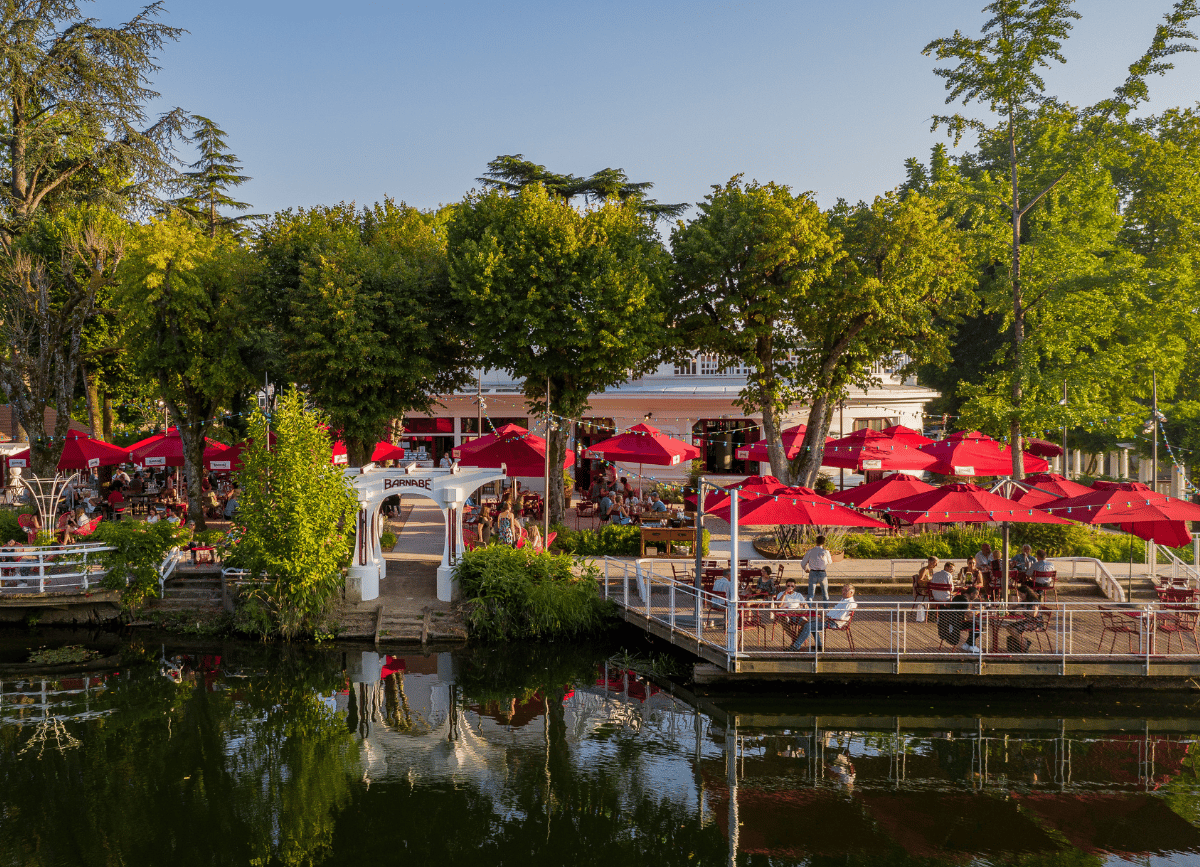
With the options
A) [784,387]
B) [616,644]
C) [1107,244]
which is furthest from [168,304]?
[1107,244]

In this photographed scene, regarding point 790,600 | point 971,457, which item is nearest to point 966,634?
point 790,600

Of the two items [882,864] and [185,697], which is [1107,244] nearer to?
[882,864]

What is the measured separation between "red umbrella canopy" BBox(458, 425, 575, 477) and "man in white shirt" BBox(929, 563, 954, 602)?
9.88 meters

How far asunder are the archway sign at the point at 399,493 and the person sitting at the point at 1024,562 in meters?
11.1

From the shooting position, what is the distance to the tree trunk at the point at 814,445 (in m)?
23.0

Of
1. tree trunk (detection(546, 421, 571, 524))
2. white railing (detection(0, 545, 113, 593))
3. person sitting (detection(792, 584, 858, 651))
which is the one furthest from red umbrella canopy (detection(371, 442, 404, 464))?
person sitting (detection(792, 584, 858, 651))

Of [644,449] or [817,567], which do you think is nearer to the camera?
[817,567]

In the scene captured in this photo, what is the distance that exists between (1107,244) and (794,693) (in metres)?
16.1

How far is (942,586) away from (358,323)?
14999 millimetres

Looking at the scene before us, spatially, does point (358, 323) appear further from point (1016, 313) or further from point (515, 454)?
point (1016, 313)

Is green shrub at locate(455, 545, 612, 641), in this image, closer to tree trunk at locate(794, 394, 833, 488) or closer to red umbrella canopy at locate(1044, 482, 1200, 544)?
tree trunk at locate(794, 394, 833, 488)

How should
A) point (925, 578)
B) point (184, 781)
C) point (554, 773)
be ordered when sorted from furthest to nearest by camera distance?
point (925, 578) < point (554, 773) < point (184, 781)

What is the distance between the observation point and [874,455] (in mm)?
22594

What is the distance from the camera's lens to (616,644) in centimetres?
1803
